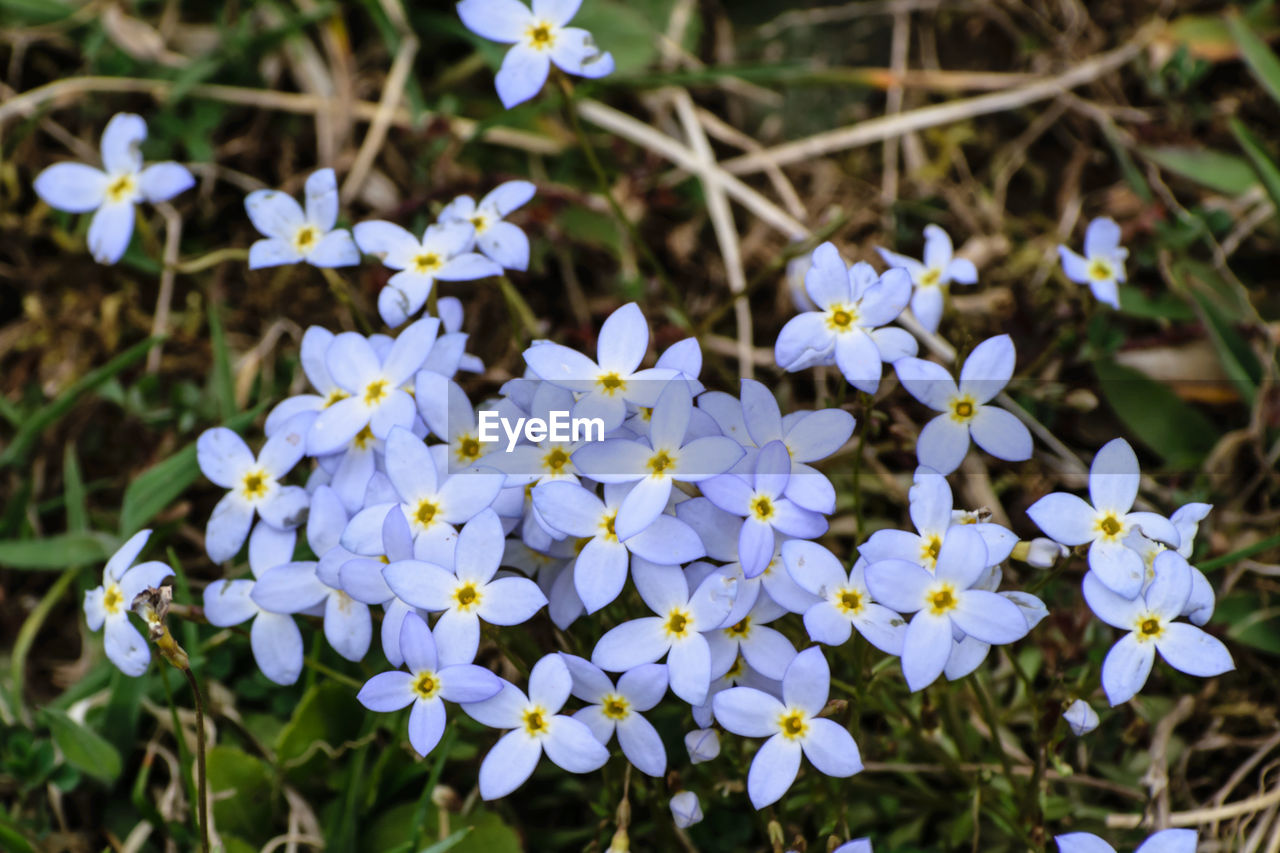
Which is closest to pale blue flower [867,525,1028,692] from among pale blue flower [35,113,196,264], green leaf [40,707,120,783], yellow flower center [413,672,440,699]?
yellow flower center [413,672,440,699]

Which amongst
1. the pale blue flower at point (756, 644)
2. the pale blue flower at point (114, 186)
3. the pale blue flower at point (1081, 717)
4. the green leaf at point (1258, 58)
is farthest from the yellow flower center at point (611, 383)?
the green leaf at point (1258, 58)

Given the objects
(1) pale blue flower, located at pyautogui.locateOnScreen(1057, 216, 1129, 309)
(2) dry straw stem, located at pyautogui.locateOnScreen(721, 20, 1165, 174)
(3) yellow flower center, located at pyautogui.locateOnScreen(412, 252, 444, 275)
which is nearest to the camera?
(3) yellow flower center, located at pyautogui.locateOnScreen(412, 252, 444, 275)

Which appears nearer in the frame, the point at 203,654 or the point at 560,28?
the point at 560,28

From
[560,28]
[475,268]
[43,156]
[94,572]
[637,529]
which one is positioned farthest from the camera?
[43,156]

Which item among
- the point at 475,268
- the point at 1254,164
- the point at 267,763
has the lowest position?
the point at 267,763

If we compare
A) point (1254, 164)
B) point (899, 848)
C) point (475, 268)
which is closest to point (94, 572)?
point (475, 268)

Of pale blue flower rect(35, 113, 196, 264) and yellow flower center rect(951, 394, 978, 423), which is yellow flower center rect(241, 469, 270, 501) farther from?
yellow flower center rect(951, 394, 978, 423)

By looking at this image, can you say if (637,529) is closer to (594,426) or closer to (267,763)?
(594,426)
